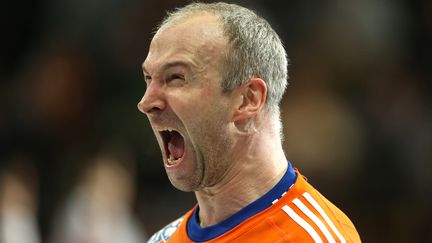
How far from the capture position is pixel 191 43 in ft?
12.3

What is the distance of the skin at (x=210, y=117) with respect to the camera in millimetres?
3748

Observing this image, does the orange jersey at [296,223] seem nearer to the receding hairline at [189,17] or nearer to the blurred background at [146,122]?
the receding hairline at [189,17]

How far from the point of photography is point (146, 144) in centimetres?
866

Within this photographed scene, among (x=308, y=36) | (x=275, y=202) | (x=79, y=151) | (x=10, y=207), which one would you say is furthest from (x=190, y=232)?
(x=308, y=36)

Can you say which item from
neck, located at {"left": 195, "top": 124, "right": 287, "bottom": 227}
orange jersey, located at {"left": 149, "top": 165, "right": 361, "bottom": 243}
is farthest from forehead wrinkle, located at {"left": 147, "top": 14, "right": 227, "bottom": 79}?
orange jersey, located at {"left": 149, "top": 165, "right": 361, "bottom": 243}

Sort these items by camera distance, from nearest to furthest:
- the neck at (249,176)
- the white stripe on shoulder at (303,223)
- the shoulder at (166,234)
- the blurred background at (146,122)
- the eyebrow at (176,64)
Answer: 1. the white stripe on shoulder at (303,223)
2. the eyebrow at (176,64)
3. the neck at (249,176)
4. the shoulder at (166,234)
5. the blurred background at (146,122)

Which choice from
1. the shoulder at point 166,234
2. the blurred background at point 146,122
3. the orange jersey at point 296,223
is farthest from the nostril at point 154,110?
the blurred background at point 146,122

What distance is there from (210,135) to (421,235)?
488 centimetres

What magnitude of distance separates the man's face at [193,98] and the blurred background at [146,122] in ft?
11.3

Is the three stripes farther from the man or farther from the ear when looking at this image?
the ear

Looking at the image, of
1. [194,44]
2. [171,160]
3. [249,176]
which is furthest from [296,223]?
[194,44]

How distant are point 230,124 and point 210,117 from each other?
10 cm

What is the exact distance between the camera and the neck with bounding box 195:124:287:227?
3865mm

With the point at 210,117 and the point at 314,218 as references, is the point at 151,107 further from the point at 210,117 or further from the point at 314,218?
the point at 314,218
